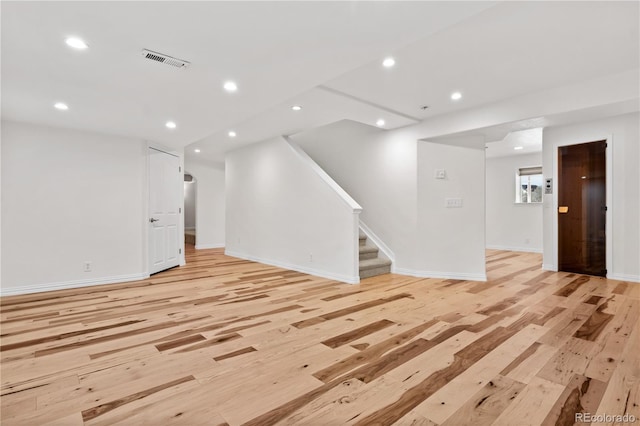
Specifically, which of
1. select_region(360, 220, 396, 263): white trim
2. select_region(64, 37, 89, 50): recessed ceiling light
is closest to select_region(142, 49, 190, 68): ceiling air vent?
select_region(64, 37, 89, 50): recessed ceiling light

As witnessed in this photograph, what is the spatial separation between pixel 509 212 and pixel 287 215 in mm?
6124

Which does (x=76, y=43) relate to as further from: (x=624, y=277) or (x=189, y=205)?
(x=189, y=205)

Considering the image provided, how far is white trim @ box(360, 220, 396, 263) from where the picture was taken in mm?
5348

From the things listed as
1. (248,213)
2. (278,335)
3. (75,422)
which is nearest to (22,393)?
(75,422)

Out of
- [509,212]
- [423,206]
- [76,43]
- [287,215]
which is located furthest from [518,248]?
[76,43]

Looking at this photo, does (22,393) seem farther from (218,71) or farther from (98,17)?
(218,71)

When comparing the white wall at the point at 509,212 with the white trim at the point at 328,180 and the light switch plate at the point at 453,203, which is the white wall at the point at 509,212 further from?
the white trim at the point at 328,180

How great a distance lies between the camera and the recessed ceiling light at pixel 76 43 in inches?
85.5

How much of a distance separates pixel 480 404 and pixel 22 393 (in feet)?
8.58

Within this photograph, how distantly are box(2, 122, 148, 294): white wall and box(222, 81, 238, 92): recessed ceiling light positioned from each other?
8.99ft

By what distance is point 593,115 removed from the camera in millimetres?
3896

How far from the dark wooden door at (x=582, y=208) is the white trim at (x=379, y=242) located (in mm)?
2857

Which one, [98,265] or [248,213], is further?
[248,213]

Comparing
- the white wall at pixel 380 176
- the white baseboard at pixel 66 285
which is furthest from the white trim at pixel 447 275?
the white baseboard at pixel 66 285
